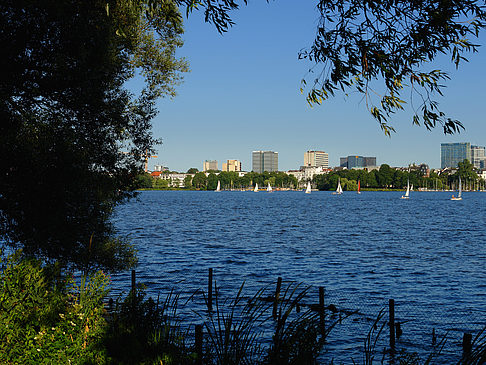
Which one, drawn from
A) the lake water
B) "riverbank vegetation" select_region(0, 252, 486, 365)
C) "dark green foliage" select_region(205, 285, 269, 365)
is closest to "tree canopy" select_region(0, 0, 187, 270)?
the lake water

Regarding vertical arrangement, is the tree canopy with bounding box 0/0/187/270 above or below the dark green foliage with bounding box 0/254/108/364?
above

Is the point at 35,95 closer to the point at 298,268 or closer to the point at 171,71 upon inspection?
the point at 171,71

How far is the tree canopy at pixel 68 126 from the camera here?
16438mm

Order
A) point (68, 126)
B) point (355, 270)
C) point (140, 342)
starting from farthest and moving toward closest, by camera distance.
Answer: point (355, 270) → point (68, 126) → point (140, 342)

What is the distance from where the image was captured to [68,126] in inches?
709

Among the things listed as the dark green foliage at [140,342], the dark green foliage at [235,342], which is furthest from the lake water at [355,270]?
the dark green foliage at [140,342]

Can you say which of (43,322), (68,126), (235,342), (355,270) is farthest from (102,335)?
(355,270)

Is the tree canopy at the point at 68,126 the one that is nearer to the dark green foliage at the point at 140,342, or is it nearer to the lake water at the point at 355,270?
the lake water at the point at 355,270

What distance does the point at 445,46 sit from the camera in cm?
977

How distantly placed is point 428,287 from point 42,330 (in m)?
26.1

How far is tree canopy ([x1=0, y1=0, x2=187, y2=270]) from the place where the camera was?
16.4 m

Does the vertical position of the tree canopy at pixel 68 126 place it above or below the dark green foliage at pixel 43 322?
above

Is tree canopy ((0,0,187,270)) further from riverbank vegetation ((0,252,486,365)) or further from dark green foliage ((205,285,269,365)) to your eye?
dark green foliage ((205,285,269,365))

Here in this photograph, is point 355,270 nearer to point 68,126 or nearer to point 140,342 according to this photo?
point 68,126
